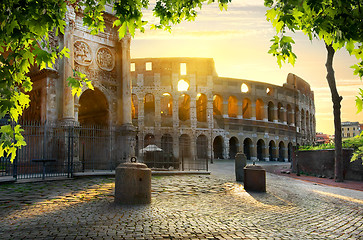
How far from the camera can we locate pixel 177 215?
232 inches

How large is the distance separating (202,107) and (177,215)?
32.6 meters

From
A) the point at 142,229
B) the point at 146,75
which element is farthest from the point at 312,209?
the point at 146,75

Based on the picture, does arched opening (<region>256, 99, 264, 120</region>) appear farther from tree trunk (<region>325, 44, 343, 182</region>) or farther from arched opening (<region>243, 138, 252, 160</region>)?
tree trunk (<region>325, 44, 343, 182</region>)

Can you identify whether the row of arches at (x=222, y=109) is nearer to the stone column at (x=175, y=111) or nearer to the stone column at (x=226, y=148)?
the stone column at (x=175, y=111)

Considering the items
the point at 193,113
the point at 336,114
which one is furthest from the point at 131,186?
the point at 193,113

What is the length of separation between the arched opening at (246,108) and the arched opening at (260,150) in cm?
363

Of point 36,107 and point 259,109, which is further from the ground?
point 259,109

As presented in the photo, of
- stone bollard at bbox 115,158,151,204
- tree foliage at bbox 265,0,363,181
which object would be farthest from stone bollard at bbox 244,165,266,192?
tree foliage at bbox 265,0,363,181

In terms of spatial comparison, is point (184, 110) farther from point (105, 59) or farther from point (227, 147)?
point (105, 59)

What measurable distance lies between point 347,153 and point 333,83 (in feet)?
12.6

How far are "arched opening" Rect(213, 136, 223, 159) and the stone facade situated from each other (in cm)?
2042

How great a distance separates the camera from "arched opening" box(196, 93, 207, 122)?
36031 mm

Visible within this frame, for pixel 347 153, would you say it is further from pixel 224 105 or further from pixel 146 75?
pixel 146 75

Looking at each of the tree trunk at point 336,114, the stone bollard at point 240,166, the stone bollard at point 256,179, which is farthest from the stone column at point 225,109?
the stone bollard at point 256,179
